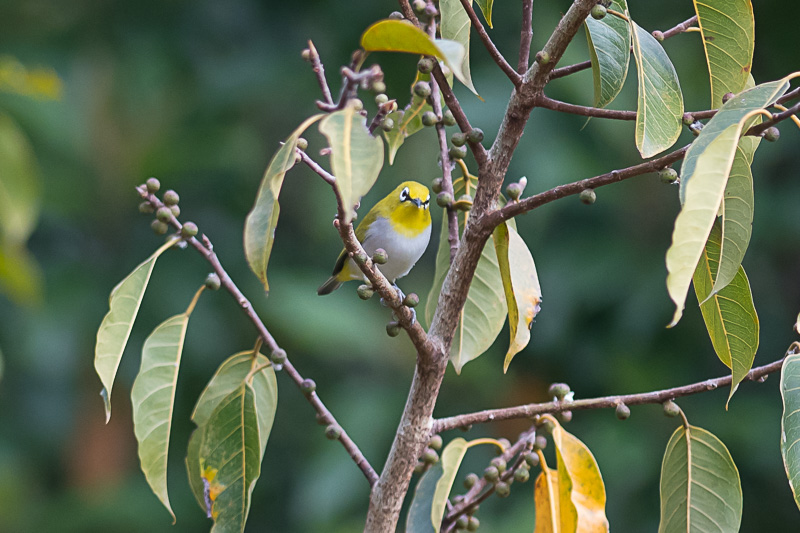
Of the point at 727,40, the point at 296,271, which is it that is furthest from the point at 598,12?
the point at 296,271

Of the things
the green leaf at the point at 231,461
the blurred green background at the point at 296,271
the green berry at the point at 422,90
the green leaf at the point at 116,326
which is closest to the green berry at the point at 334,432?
the green leaf at the point at 231,461

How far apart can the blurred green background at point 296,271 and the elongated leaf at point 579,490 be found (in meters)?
2.11

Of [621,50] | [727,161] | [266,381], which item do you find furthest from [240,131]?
[727,161]

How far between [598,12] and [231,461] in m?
0.92

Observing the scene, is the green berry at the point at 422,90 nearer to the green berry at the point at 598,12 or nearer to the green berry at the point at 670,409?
the green berry at the point at 598,12

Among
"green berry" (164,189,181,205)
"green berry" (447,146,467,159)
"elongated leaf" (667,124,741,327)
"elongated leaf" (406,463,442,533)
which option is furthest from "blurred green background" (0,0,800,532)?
"elongated leaf" (667,124,741,327)

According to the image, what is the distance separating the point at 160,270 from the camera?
4.24 m

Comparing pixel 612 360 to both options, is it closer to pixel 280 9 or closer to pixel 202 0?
pixel 280 9

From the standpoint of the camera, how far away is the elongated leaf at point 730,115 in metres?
0.99

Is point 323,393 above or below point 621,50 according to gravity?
below

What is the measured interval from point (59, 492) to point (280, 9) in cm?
295

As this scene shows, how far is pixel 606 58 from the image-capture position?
124 cm

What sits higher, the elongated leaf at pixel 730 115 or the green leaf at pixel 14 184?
the elongated leaf at pixel 730 115

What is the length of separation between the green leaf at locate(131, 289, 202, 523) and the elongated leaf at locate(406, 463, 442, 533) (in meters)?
0.42
